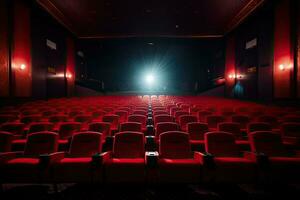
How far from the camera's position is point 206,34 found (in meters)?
15.4

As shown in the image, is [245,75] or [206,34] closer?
[245,75]

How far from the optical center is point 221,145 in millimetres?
3186

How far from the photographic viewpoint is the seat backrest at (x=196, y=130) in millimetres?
4122

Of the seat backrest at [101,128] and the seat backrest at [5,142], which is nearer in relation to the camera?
the seat backrest at [5,142]

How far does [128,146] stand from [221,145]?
1.35m

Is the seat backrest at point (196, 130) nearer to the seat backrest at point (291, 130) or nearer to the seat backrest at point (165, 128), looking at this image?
the seat backrest at point (165, 128)

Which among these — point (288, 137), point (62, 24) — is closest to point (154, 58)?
point (62, 24)

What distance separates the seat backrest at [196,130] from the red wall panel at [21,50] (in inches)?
290

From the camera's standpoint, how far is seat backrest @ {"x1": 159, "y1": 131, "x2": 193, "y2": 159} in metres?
3.13

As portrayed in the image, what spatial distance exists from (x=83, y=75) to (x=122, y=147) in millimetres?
15918

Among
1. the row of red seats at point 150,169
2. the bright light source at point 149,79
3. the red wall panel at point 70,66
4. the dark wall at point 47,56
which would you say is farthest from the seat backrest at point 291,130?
the bright light source at point 149,79

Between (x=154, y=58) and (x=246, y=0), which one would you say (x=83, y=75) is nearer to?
(x=154, y=58)

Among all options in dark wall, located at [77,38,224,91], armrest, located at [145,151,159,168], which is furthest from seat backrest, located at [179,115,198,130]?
dark wall, located at [77,38,224,91]

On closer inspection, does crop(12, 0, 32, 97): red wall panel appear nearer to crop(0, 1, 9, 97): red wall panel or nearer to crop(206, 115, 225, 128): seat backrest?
crop(0, 1, 9, 97): red wall panel
